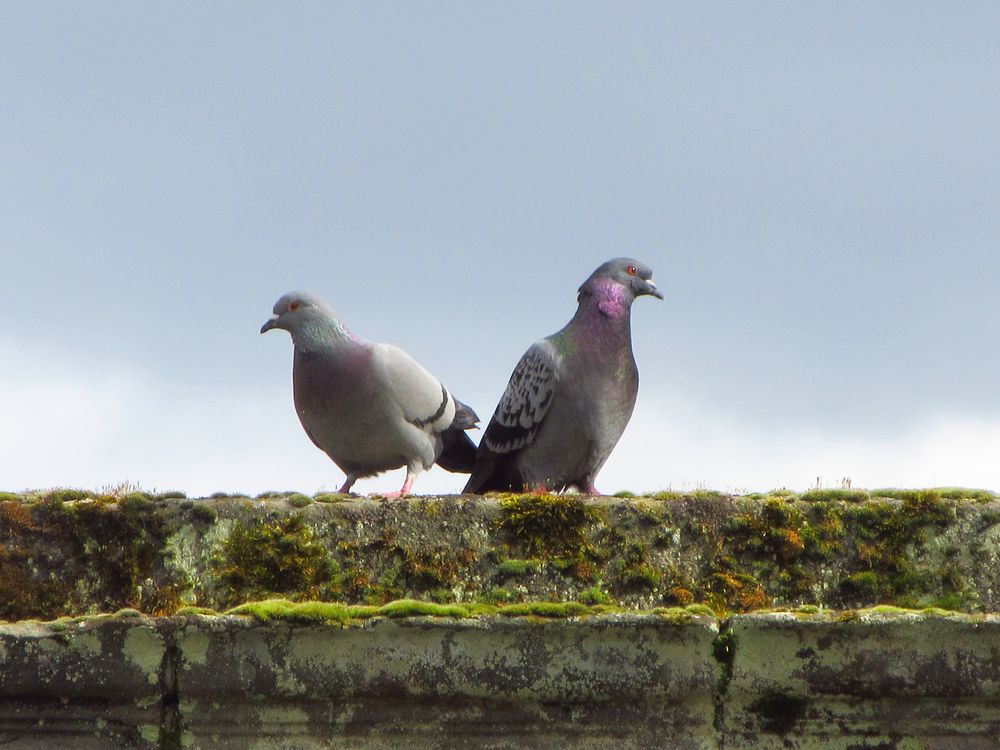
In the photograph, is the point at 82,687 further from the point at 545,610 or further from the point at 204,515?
the point at 545,610

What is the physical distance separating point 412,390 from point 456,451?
83 cm

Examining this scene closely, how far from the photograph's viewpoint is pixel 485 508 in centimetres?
645

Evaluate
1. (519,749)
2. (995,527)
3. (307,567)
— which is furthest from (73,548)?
(995,527)

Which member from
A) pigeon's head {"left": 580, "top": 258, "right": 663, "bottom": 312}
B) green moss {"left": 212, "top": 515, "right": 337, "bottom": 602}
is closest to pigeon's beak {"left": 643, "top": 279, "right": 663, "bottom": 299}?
pigeon's head {"left": 580, "top": 258, "right": 663, "bottom": 312}

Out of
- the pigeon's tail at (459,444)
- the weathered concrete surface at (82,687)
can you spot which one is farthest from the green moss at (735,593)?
the pigeon's tail at (459,444)

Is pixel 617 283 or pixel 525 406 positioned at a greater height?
→ pixel 617 283

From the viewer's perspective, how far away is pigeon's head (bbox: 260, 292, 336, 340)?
9945 millimetres

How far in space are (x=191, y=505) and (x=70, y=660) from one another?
1.30 metres

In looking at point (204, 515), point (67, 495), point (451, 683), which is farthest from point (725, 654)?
point (67, 495)

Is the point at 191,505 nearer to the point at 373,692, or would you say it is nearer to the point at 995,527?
the point at 373,692

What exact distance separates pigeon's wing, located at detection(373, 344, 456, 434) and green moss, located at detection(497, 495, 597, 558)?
3624mm

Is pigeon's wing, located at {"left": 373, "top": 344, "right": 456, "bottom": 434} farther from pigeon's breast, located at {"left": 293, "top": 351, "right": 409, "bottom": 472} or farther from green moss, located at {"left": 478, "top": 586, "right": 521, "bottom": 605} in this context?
green moss, located at {"left": 478, "top": 586, "right": 521, "bottom": 605}

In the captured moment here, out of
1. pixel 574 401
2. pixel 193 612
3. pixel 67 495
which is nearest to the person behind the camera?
pixel 193 612

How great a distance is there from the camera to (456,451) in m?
10.7
